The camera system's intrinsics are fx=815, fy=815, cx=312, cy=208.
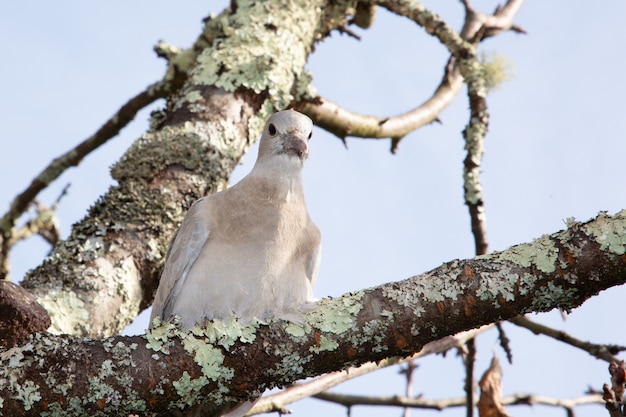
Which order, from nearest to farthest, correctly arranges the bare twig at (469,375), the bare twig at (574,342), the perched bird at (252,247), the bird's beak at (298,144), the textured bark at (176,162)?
1. the perched bird at (252,247)
2. the textured bark at (176,162)
3. the bird's beak at (298,144)
4. the bare twig at (574,342)
5. the bare twig at (469,375)

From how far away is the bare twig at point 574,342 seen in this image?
16.0 ft

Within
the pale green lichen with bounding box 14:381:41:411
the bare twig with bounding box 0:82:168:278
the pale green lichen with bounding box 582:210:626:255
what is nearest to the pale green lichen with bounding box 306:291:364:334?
the pale green lichen with bounding box 582:210:626:255

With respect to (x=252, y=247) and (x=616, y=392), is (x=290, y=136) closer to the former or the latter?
(x=252, y=247)

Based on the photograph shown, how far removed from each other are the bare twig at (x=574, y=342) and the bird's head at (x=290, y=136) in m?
1.72

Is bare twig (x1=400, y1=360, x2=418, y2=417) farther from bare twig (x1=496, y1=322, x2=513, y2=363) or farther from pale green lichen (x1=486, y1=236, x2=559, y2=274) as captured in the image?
pale green lichen (x1=486, y1=236, x2=559, y2=274)

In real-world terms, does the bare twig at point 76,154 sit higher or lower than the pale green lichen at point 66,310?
higher

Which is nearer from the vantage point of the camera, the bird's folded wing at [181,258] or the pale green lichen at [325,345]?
the pale green lichen at [325,345]

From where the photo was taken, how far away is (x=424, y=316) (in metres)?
2.91

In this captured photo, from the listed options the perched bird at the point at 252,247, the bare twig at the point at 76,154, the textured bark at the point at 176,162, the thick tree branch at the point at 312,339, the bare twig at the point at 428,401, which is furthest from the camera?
the bare twig at the point at 76,154

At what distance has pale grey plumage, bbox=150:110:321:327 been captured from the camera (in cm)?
415

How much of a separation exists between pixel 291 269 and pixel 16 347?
1726 mm

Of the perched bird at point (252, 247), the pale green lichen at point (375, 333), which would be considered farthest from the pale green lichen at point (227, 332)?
the perched bird at point (252, 247)

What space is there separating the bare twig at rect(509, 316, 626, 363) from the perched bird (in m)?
1.50

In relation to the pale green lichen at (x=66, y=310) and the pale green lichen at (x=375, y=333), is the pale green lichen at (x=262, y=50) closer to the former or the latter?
the pale green lichen at (x=66, y=310)
